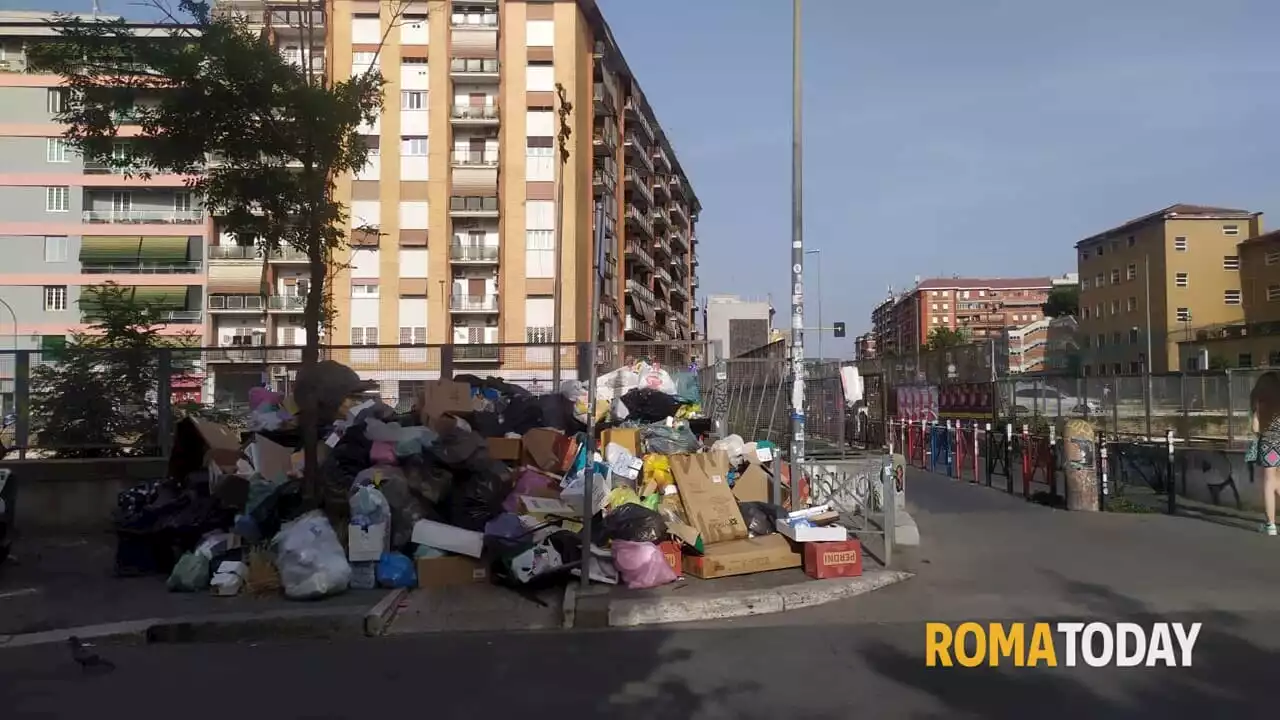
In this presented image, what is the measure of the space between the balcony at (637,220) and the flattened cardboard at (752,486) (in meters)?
57.3

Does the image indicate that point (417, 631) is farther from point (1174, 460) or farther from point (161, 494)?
point (1174, 460)

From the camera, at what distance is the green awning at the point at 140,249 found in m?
57.2

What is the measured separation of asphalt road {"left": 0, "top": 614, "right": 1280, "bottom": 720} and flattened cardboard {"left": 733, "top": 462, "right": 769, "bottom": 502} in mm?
3565

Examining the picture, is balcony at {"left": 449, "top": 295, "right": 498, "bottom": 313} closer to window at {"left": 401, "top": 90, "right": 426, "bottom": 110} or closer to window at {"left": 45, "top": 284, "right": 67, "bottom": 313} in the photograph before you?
window at {"left": 401, "top": 90, "right": 426, "bottom": 110}

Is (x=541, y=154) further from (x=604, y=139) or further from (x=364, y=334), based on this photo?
(x=364, y=334)

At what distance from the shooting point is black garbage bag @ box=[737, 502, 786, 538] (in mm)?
10203

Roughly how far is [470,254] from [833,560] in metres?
44.2

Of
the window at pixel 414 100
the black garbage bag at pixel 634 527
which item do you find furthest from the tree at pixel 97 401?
the window at pixel 414 100

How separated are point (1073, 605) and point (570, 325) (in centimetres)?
4446

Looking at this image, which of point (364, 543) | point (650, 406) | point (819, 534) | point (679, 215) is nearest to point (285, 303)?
point (679, 215)

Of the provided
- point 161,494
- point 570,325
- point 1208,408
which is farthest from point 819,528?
point 570,325

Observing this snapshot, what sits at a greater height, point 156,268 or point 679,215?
point 679,215

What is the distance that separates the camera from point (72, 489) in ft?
39.9

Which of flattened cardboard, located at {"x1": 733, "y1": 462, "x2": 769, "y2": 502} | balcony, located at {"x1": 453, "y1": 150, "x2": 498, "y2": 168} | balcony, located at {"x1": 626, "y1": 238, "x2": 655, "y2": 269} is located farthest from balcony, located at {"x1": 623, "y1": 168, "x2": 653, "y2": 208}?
flattened cardboard, located at {"x1": 733, "y1": 462, "x2": 769, "y2": 502}
